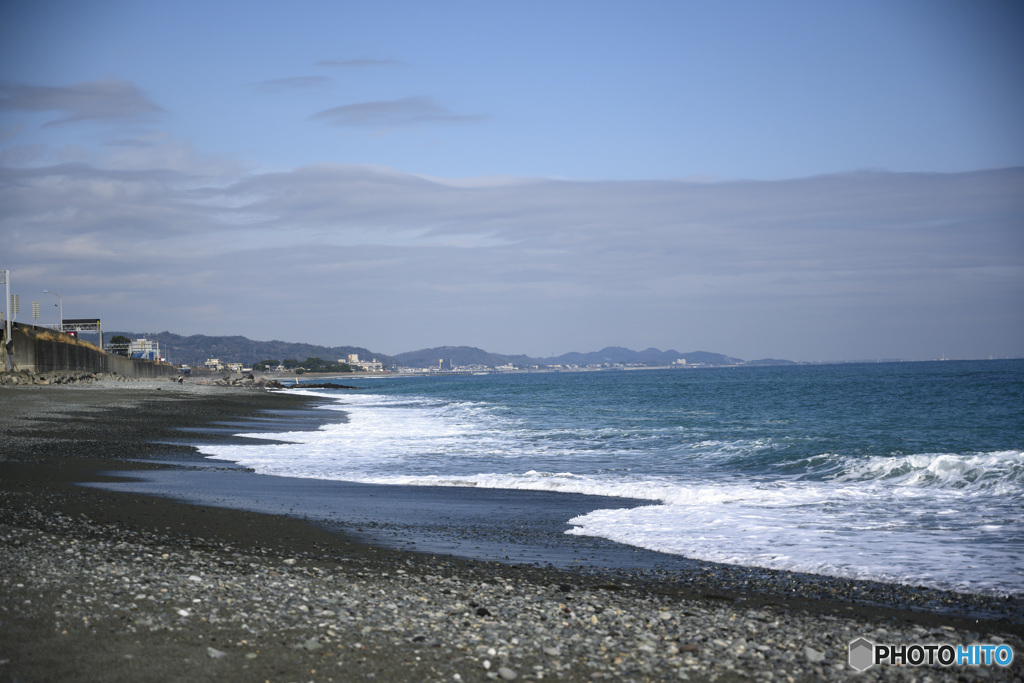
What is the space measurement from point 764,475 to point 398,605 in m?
11.1

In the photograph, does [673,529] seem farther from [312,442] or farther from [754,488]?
[312,442]

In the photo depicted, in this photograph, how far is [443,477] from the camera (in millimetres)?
14539

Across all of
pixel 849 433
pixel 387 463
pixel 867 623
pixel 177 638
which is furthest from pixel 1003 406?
pixel 177 638

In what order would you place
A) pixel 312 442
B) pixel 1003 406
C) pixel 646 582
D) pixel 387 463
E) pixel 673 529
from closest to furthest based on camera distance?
1. pixel 646 582
2. pixel 673 529
3. pixel 387 463
4. pixel 312 442
5. pixel 1003 406

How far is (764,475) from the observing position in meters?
14.9

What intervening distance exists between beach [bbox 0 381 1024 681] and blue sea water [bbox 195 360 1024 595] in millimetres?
1034

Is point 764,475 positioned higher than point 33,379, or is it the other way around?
point 33,379

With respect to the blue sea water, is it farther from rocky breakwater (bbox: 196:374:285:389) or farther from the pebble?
rocky breakwater (bbox: 196:374:285:389)

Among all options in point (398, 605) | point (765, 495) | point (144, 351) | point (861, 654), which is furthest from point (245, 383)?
point (861, 654)

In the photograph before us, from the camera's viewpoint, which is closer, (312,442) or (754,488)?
(754,488)

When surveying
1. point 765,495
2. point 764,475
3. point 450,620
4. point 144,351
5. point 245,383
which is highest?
point 144,351

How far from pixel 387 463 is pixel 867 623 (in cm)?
1274
